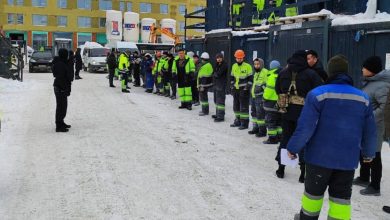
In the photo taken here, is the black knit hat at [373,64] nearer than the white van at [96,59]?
Yes

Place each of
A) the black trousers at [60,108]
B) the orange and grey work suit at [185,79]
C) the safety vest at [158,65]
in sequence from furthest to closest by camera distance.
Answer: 1. the safety vest at [158,65]
2. the orange and grey work suit at [185,79]
3. the black trousers at [60,108]

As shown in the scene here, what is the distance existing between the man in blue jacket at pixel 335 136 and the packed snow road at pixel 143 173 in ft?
3.89

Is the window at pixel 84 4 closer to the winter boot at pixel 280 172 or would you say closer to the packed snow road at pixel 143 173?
the packed snow road at pixel 143 173

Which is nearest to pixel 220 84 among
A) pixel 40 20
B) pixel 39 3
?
pixel 40 20

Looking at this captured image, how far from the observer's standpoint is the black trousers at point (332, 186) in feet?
13.5

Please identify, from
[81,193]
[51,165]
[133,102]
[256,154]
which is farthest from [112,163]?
[133,102]

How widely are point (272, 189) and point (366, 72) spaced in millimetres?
1948

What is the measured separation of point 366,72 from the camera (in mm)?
5934

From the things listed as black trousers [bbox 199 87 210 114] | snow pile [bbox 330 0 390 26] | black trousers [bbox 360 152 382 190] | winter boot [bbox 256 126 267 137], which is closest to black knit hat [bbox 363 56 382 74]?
black trousers [bbox 360 152 382 190]

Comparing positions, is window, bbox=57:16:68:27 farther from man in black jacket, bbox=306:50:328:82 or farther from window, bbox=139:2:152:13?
man in black jacket, bbox=306:50:328:82

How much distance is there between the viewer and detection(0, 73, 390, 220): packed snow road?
5.41 m

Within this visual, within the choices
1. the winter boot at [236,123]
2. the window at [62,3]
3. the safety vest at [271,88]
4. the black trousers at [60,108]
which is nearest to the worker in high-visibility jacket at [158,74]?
the winter boot at [236,123]

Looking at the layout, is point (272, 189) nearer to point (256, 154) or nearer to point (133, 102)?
point (256, 154)

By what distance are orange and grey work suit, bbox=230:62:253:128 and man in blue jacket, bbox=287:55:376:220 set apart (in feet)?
21.7
